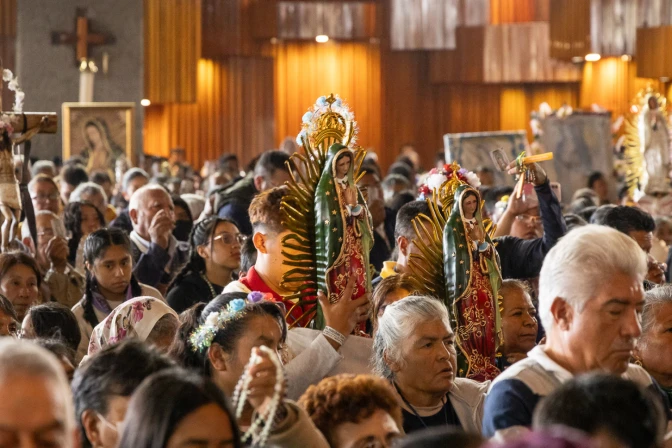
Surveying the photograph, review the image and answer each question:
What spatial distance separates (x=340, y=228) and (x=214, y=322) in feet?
2.29

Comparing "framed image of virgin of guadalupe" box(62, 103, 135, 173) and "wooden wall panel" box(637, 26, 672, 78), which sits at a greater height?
"wooden wall panel" box(637, 26, 672, 78)

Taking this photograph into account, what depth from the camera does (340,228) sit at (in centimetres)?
448

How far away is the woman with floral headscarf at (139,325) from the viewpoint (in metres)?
4.75

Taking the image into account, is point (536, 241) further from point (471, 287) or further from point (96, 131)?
point (96, 131)

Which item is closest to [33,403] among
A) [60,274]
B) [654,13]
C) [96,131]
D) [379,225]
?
[60,274]

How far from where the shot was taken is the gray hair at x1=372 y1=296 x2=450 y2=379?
4.17 meters

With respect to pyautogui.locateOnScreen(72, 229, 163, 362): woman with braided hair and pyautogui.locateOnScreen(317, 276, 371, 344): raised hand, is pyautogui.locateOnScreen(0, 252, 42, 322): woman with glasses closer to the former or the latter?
pyautogui.locateOnScreen(72, 229, 163, 362): woman with braided hair

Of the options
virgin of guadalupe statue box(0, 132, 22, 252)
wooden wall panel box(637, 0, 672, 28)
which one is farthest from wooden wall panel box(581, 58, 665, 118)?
virgin of guadalupe statue box(0, 132, 22, 252)

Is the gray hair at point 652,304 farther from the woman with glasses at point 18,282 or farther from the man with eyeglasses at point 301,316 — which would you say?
Answer: the woman with glasses at point 18,282

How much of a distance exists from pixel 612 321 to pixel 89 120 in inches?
491

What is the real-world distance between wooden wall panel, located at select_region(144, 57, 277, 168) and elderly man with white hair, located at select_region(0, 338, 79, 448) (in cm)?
2084

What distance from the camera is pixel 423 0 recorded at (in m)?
24.7

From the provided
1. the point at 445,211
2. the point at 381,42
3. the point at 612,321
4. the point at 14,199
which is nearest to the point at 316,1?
the point at 381,42

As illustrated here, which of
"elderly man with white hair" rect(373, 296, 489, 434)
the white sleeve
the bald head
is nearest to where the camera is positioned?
"elderly man with white hair" rect(373, 296, 489, 434)
